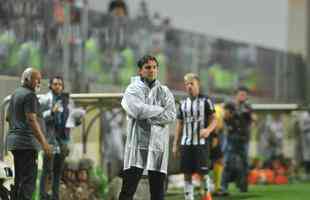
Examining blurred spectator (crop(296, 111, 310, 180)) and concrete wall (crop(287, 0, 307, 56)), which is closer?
blurred spectator (crop(296, 111, 310, 180))

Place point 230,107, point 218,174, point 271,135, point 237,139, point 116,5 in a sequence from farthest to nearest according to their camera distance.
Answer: point 271,135, point 116,5, point 237,139, point 230,107, point 218,174

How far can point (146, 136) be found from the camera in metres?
10.9

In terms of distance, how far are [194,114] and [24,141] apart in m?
3.13

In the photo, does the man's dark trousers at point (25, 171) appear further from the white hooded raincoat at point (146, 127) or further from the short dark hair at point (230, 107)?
the short dark hair at point (230, 107)

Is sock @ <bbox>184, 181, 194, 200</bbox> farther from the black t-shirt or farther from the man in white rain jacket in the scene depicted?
the black t-shirt

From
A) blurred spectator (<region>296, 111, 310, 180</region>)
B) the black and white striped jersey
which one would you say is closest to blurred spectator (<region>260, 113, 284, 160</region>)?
blurred spectator (<region>296, 111, 310, 180</region>)

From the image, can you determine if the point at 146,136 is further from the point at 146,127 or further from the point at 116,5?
the point at 116,5

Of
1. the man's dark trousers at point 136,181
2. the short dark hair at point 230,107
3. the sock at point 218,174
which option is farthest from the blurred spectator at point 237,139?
the man's dark trousers at point 136,181

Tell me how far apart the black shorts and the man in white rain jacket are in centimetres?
254

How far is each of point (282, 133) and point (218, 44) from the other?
3327mm

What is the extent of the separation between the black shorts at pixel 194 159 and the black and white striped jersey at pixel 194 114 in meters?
0.10

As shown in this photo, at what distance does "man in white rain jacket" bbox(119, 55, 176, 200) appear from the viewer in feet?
35.6

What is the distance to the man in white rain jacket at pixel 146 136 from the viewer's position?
10.9m

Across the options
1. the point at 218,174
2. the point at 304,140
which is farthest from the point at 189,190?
the point at 304,140
